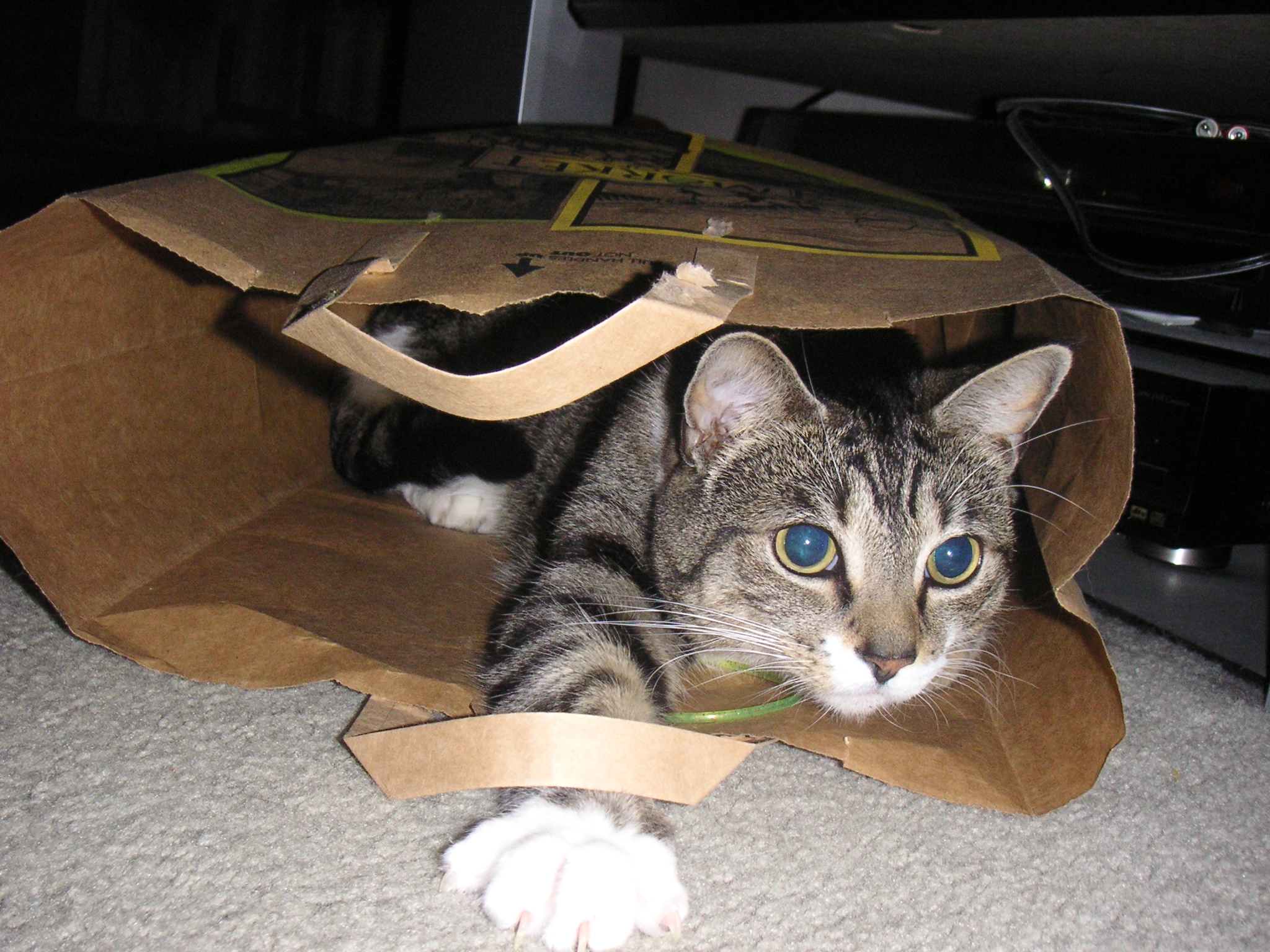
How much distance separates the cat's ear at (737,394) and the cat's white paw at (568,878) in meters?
0.40

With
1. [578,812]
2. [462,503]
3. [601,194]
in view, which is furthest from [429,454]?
[578,812]

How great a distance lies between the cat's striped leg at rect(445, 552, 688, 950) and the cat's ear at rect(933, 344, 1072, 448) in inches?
14.6

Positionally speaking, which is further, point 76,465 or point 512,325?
point 512,325

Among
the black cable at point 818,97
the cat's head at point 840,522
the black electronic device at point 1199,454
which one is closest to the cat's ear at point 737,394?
the cat's head at point 840,522

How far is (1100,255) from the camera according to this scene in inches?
53.2

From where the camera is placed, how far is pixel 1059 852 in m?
0.79

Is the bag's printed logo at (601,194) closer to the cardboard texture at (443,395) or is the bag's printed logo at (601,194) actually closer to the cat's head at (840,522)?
the cardboard texture at (443,395)

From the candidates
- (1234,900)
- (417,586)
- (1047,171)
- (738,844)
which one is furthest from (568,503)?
(1047,171)

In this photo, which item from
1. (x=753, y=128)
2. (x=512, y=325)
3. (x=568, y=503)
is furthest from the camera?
(x=753, y=128)

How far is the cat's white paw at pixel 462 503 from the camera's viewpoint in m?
1.28

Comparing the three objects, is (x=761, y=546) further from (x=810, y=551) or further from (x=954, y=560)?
(x=954, y=560)

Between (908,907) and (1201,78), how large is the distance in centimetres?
127

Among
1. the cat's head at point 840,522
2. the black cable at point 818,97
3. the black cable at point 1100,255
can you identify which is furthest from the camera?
the black cable at point 818,97

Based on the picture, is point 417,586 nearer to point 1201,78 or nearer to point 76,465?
point 76,465
